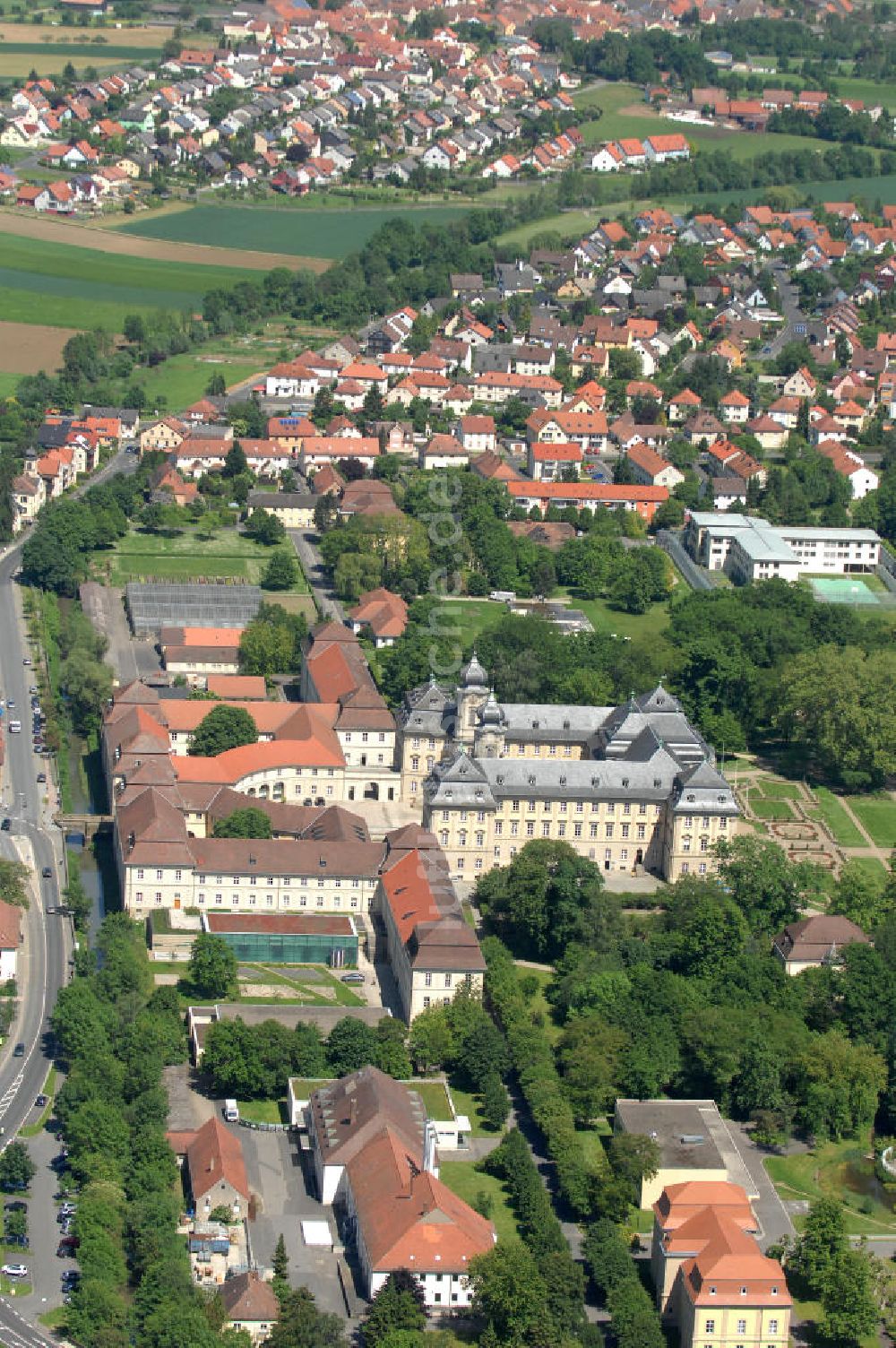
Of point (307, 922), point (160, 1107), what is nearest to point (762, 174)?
point (307, 922)

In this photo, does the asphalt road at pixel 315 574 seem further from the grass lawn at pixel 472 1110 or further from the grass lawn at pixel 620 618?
the grass lawn at pixel 472 1110

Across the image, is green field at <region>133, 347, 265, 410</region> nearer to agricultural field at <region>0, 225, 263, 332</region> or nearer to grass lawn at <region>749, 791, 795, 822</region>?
agricultural field at <region>0, 225, 263, 332</region>

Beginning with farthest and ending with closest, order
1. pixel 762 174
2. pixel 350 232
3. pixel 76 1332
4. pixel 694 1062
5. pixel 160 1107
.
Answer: pixel 762 174 → pixel 350 232 → pixel 694 1062 → pixel 160 1107 → pixel 76 1332

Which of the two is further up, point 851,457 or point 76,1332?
point 76,1332

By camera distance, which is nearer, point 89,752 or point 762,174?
point 89,752

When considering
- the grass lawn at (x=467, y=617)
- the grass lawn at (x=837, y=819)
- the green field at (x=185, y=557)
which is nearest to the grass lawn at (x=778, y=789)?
the grass lawn at (x=837, y=819)

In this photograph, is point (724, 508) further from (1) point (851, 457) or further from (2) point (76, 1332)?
(2) point (76, 1332)

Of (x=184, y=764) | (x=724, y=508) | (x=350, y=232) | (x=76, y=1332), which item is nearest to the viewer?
(x=76, y=1332)
